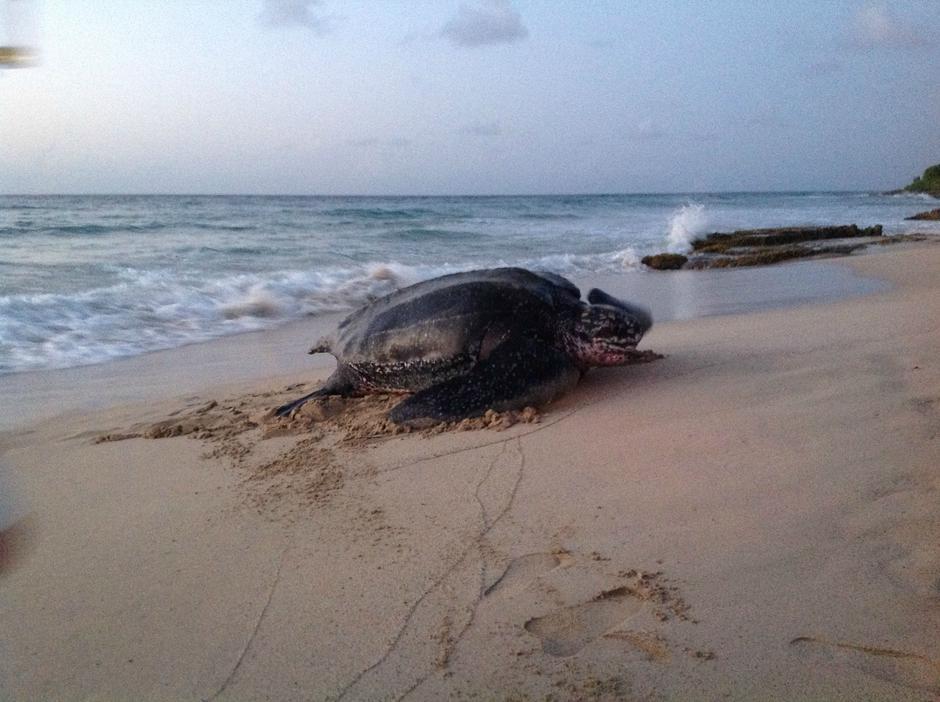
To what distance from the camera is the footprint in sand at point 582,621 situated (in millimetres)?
1754

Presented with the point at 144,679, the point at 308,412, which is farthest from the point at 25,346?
the point at 144,679

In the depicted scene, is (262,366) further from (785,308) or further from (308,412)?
(785,308)

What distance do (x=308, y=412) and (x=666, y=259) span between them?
960 cm

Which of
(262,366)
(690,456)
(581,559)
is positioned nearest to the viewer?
(581,559)

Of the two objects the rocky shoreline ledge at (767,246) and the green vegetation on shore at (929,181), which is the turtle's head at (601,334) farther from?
the green vegetation on shore at (929,181)

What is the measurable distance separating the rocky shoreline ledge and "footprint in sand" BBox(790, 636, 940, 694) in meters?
10.7

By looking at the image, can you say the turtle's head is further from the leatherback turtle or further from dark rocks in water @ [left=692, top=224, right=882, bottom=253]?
dark rocks in water @ [left=692, top=224, right=882, bottom=253]

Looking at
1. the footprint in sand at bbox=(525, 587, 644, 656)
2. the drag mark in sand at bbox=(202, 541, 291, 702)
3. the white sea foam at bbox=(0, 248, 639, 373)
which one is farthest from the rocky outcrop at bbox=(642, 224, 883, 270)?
the drag mark in sand at bbox=(202, 541, 291, 702)

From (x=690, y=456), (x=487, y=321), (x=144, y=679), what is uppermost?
(x=487, y=321)

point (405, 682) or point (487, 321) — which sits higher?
point (487, 321)

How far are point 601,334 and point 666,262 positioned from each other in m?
8.65

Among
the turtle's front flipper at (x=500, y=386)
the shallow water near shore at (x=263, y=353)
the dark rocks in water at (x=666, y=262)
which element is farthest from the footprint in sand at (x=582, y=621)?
the dark rocks in water at (x=666, y=262)

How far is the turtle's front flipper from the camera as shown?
11.7ft

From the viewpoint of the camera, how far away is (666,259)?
1230 centimetres
